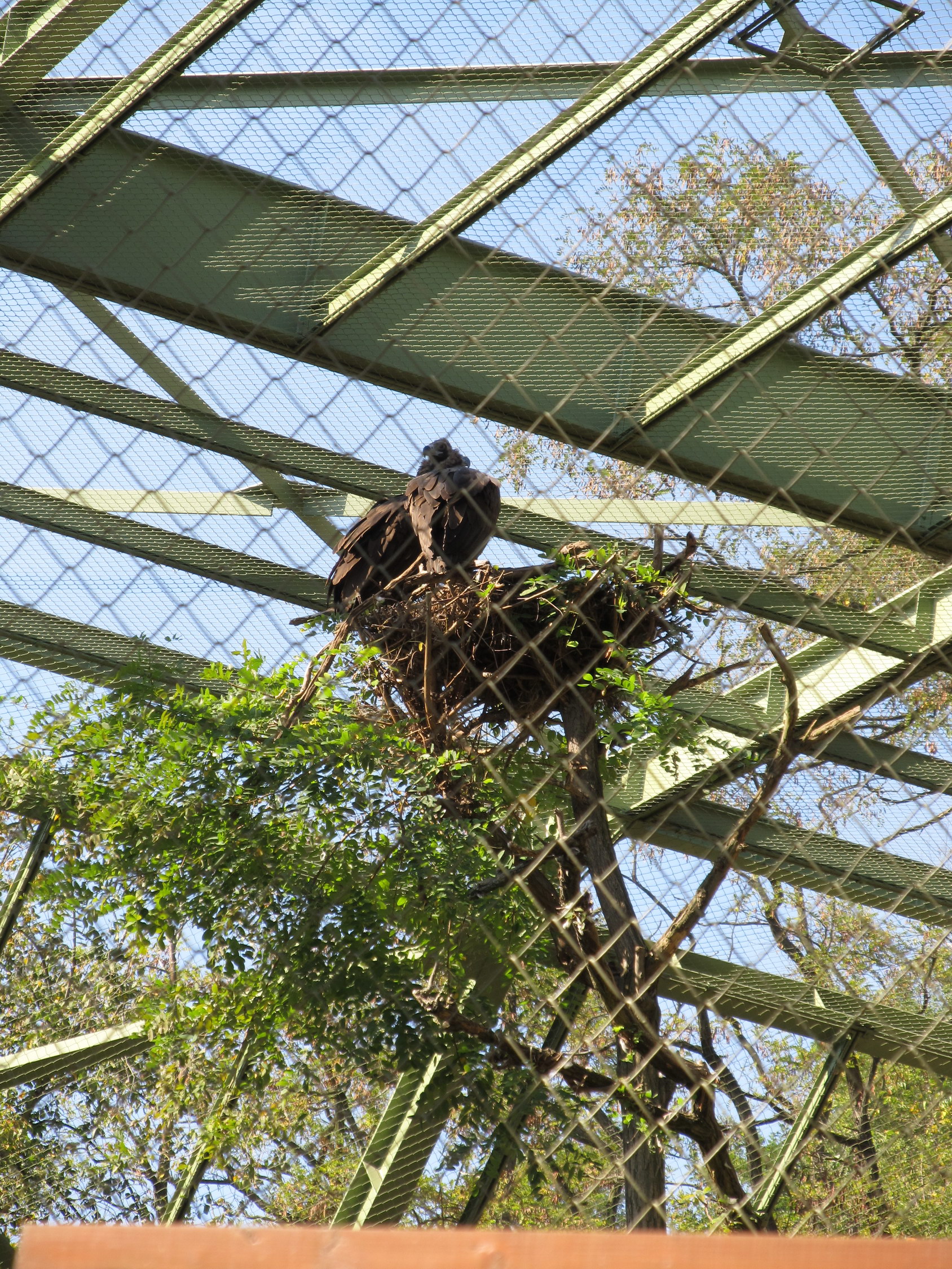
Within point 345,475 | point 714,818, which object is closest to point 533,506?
point 345,475

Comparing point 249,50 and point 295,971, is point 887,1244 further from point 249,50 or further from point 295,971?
point 295,971

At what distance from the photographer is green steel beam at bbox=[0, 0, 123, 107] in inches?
68.6

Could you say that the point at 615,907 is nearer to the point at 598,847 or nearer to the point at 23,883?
the point at 598,847

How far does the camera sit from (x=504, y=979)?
3.12m

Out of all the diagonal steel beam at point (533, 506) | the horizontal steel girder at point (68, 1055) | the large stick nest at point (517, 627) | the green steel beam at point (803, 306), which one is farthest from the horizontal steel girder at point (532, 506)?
the horizontal steel girder at point (68, 1055)

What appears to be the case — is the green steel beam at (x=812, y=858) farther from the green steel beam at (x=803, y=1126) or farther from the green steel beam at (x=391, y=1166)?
the green steel beam at (x=391, y=1166)

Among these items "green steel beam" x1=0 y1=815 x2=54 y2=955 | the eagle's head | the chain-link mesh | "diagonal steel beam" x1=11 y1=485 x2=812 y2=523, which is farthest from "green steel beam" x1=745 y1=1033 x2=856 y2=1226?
"green steel beam" x1=0 y1=815 x2=54 y2=955

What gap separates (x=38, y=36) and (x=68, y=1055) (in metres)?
2.52

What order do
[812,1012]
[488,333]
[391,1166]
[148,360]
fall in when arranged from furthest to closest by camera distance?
[812,1012], [391,1166], [148,360], [488,333]

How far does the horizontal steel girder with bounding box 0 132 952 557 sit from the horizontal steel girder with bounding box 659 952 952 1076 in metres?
1.84

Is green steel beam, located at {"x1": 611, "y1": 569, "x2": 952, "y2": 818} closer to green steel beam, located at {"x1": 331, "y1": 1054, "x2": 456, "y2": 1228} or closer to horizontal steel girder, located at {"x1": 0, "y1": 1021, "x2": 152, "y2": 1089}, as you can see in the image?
green steel beam, located at {"x1": 331, "y1": 1054, "x2": 456, "y2": 1228}

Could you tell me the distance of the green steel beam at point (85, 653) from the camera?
122 inches

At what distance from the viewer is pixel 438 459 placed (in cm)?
303

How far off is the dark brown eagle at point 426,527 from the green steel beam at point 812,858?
0.90 metres
